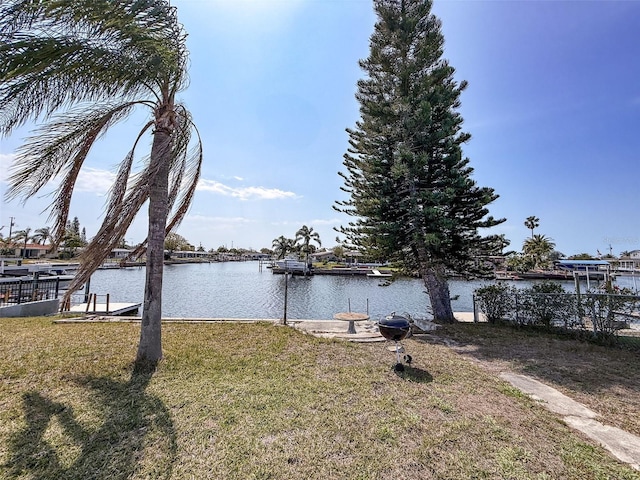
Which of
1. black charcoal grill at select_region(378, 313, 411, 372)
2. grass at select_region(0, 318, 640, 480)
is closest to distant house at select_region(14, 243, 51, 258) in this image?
grass at select_region(0, 318, 640, 480)

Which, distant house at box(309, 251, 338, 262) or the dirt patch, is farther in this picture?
distant house at box(309, 251, 338, 262)

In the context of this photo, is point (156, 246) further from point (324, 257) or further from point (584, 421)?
point (324, 257)

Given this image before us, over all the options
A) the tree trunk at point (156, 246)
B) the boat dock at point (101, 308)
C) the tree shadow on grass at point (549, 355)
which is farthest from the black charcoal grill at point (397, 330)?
the boat dock at point (101, 308)

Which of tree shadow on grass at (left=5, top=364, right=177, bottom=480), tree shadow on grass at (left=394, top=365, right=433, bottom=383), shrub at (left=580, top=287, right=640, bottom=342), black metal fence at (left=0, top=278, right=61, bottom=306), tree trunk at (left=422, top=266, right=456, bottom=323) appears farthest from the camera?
black metal fence at (left=0, top=278, right=61, bottom=306)

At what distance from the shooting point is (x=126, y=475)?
201cm

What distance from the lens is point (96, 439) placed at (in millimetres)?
2400

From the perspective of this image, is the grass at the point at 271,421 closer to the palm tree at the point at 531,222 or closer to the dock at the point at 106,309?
the dock at the point at 106,309

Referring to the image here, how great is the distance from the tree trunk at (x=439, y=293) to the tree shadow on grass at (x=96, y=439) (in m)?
7.37

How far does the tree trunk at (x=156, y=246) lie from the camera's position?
14.0 feet

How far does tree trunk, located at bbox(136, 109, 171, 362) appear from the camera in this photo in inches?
167

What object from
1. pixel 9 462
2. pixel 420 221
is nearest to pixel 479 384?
pixel 9 462

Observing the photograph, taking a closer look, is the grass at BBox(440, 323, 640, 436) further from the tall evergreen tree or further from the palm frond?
the palm frond

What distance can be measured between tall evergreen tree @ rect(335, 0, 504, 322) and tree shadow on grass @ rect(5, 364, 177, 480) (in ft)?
22.4

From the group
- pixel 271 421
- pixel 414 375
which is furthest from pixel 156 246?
pixel 414 375
